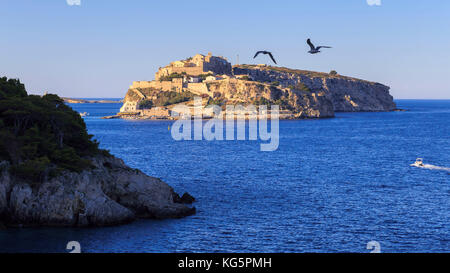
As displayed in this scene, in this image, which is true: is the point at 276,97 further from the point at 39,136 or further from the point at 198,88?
the point at 39,136

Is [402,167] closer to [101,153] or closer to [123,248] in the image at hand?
[101,153]

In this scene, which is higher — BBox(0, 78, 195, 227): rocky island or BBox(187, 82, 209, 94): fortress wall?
BBox(187, 82, 209, 94): fortress wall

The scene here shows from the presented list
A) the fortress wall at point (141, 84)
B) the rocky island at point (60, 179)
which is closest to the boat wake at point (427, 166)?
the rocky island at point (60, 179)

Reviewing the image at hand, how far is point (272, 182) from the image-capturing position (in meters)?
44.0

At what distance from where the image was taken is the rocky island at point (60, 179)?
27.7 metres

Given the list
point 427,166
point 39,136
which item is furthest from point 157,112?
point 39,136

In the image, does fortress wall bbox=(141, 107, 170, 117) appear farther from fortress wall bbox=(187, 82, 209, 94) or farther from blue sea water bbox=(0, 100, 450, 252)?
blue sea water bbox=(0, 100, 450, 252)

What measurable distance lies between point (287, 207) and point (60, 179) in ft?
49.3

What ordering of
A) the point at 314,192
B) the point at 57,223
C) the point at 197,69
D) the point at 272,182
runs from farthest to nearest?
the point at 197,69 < the point at 272,182 < the point at 314,192 < the point at 57,223

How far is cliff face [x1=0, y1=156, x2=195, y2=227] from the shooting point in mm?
27516

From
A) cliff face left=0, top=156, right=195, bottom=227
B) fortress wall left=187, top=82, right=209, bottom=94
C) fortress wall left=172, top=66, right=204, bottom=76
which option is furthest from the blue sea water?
fortress wall left=172, top=66, right=204, bottom=76

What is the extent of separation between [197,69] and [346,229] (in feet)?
546
